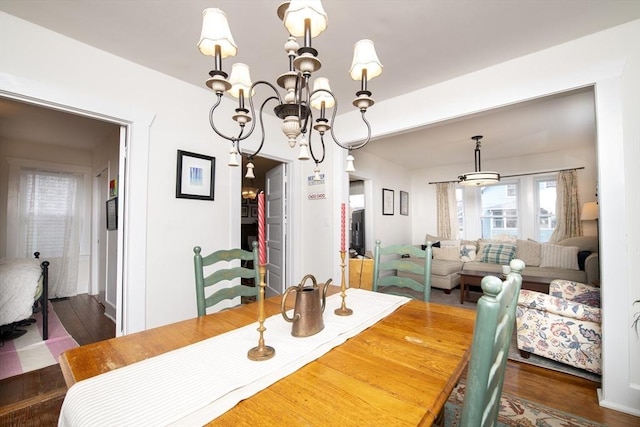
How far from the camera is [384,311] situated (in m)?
1.35

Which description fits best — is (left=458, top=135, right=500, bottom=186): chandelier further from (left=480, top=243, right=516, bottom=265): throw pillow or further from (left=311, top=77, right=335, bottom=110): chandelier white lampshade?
(left=311, top=77, right=335, bottom=110): chandelier white lampshade

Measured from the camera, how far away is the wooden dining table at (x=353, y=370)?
64 centimetres

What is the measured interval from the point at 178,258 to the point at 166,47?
1.66 m

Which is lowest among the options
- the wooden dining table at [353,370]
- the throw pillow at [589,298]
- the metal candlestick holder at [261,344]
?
the throw pillow at [589,298]

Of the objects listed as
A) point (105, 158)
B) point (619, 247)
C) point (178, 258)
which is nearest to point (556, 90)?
point (619, 247)

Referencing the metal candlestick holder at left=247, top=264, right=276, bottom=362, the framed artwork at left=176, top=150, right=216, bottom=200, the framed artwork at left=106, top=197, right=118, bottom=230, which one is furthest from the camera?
the framed artwork at left=106, top=197, right=118, bottom=230

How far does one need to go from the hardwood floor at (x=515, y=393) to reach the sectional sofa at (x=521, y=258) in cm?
209

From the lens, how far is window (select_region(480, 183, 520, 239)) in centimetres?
534

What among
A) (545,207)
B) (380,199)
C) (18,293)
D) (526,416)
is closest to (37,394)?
(18,293)

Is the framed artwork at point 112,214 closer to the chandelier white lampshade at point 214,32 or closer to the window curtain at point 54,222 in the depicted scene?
the window curtain at point 54,222

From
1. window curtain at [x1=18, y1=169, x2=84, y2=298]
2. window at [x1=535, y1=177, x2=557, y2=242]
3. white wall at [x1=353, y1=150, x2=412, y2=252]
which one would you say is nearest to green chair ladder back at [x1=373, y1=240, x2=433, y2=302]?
white wall at [x1=353, y1=150, x2=412, y2=252]

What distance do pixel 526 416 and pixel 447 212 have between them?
4675mm

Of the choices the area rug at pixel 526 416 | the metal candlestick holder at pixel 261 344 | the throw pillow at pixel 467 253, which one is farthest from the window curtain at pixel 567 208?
the metal candlestick holder at pixel 261 344

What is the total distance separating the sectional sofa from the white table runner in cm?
402
